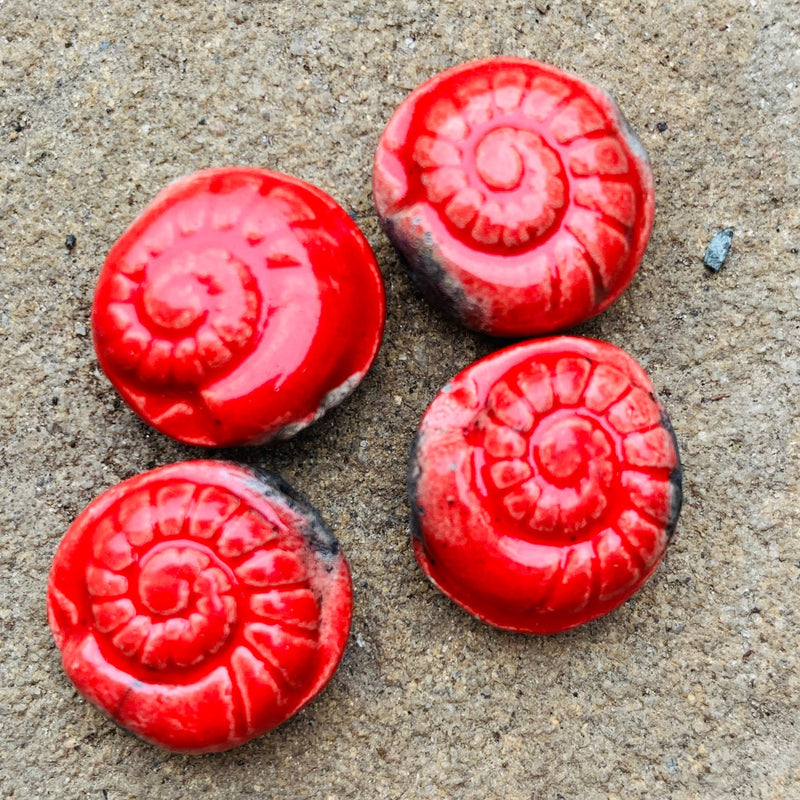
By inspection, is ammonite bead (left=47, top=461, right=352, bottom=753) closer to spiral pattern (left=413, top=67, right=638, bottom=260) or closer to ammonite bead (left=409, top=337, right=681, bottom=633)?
ammonite bead (left=409, top=337, right=681, bottom=633)

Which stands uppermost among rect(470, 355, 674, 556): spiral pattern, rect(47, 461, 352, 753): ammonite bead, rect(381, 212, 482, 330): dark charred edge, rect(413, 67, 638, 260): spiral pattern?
rect(413, 67, 638, 260): spiral pattern

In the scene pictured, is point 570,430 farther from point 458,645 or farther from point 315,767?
point 315,767

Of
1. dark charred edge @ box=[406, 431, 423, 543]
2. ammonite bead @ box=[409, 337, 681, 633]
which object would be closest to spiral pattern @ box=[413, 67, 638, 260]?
ammonite bead @ box=[409, 337, 681, 633]

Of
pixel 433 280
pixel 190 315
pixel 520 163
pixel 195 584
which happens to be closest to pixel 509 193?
pixel 520 163

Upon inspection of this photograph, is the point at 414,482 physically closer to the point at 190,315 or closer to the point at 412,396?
the point at 412,396

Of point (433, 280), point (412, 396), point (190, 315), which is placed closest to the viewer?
point (190, 315)

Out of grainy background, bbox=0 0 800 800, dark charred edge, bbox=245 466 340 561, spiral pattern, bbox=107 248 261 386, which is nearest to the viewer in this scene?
spiral pattern, bbox=107 248 261 386

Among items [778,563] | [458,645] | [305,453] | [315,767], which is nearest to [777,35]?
[778,563]

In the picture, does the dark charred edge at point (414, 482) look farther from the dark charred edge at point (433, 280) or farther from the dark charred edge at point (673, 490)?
the dark charred edge at point (673, 490)
